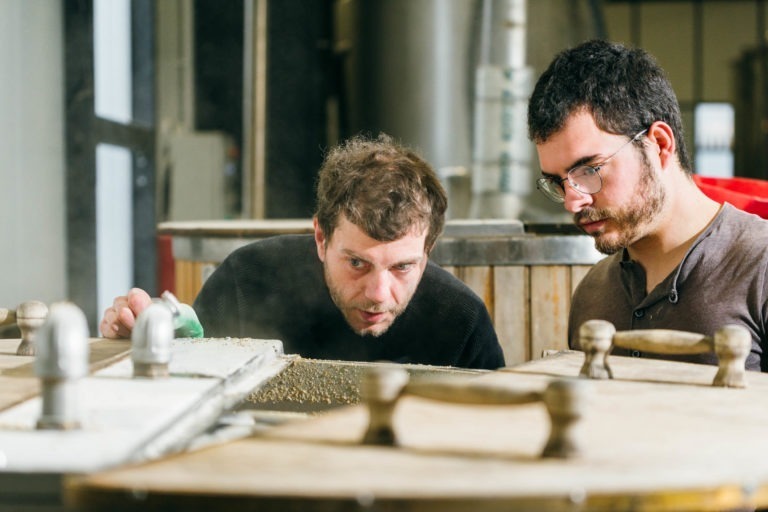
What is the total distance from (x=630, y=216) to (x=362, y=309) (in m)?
0.62

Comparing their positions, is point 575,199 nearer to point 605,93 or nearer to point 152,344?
point 605,93

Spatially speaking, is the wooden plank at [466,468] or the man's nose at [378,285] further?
the man's nose at [378,285]

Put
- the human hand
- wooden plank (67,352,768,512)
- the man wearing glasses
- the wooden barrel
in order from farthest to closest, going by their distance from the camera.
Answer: the wooden barrel
the man wearing glasses
the human hand
wooden plank (67,352,768,512)

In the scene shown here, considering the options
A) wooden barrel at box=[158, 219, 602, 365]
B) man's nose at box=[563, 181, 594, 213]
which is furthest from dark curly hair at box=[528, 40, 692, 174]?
wooden barrel at box=[158, 219, 602, 365]

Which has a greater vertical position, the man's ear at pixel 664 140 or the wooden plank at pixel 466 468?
the man's ear at pixel 664 140

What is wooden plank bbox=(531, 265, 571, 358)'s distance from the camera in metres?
3.12

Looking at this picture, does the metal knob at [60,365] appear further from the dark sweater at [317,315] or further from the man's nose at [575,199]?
the dark sweater at [317,315]

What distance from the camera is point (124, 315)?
178cm

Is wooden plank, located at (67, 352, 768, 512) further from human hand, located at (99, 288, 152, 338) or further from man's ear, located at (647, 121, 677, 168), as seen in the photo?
man's ear, located at (647, 121, 677, 168)

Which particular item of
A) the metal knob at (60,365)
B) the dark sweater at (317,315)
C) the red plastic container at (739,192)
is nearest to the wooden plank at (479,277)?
the dark sweater at (317,315)

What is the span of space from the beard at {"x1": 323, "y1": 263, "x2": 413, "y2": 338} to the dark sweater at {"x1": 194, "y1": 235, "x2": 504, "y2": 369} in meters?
0.04

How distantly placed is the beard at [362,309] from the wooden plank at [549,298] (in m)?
0.93

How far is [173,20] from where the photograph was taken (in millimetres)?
6215

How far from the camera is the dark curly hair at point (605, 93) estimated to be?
2.01 metres
